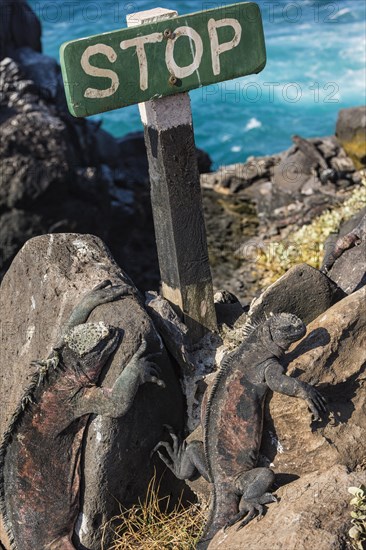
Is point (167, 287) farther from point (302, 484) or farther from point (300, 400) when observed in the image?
point (302, 484)

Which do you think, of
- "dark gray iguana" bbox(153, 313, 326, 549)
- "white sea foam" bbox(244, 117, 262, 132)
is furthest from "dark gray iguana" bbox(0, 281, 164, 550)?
"white sea foam" bbox(244, 117, 262, 132)

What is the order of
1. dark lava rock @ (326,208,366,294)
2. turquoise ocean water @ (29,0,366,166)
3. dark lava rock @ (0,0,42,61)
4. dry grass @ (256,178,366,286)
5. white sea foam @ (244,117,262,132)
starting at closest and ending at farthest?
dark lava rock @ (326,208,366,294) < dry grass @ (256,178,366,286) < dark lava rock @ (0,0,42,61) < turquoise ocean water @ (29,0,366,166) < white sea foam @ (244,117,262,132)

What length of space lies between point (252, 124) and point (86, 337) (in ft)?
73.2

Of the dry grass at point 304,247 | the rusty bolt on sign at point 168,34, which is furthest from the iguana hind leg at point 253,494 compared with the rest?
the dry grass at point 304,247

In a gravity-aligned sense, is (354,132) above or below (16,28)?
Result: below

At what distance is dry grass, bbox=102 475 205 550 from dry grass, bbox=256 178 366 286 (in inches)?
169

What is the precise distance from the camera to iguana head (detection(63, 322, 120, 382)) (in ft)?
16.4

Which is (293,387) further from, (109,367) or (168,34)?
(168,34)

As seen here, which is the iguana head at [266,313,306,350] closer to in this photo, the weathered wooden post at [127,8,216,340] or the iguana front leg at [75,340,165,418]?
the iguana front leg at [75,340,165,418]

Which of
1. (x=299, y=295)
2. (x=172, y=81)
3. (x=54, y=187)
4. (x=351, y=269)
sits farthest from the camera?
(x=54, y=187)

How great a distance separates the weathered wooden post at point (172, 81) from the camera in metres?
5.00

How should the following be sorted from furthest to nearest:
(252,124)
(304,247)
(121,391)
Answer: (252,124)
(304,247)
(121,391)

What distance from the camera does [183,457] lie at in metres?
5.34

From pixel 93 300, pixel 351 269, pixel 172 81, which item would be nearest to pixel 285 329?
pixel 93 300
